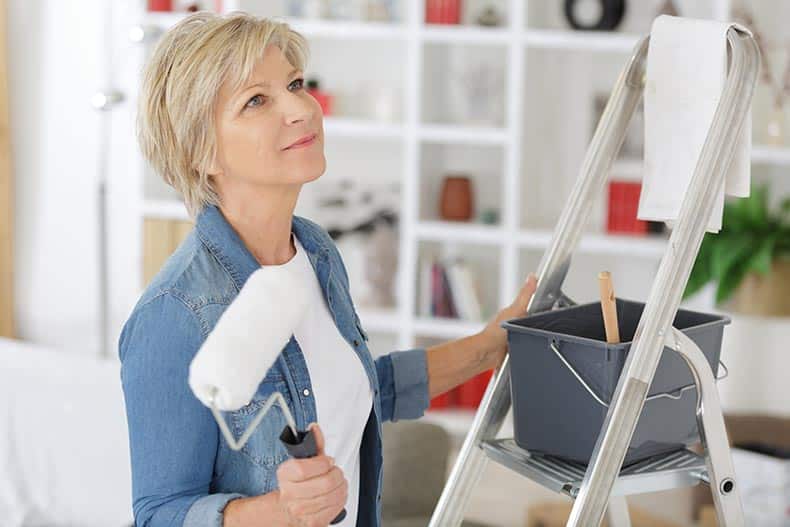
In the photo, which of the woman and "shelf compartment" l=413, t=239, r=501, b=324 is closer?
the woman

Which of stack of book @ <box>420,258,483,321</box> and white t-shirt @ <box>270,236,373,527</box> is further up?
white t-shirt @ <box>270,236,373,527</box>

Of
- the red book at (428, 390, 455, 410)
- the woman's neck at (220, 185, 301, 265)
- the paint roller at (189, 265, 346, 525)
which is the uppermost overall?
the woman's neck at (220, 185, 301, 265)

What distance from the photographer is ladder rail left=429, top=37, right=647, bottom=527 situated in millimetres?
2053

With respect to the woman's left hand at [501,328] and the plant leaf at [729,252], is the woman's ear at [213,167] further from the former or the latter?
the plant leaf at [729,252]

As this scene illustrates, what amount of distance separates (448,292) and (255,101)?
10.0 feet

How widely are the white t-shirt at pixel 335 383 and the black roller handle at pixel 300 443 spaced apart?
0.29 m

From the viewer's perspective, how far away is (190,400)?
66.4 inches

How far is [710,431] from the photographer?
1.85 metres

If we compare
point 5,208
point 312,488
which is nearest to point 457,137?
point 5,208

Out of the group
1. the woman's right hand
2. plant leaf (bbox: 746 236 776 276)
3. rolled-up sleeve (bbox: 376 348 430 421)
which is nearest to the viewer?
the woman's right hand

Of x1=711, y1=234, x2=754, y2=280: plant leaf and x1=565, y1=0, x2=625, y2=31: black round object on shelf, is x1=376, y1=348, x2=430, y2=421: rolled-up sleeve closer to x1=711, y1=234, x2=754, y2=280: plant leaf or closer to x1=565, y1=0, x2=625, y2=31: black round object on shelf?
x1=711, y1=234, x2=754, y2=280: plant leaf

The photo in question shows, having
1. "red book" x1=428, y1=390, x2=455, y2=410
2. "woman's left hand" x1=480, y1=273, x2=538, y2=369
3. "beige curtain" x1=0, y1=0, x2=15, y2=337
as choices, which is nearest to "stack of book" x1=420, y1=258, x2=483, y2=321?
"red book" x1=428, y1=390, x2=455, y2=410

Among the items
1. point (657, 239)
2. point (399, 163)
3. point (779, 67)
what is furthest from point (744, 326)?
point (399, 163)

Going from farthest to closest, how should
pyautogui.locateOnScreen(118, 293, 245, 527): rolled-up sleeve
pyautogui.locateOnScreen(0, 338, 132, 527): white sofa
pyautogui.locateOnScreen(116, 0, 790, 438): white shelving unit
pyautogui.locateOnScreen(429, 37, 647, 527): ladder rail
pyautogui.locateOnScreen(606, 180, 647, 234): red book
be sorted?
1. pyautogui.locateOnScreen(606, 180, 647, 234): red book
2. pyautogui.locateOnScreen(116, 0, 790, 438): white shelving unit
3. pyautogui.locateOnScreen(0, 338, 132, 527): white sofa
4. pyautogui.locateOnScreen(429, 37, 647, 527): ladder rail
5. pyautogui.locateOnScreen(118, 293, 245, 527): rolled-up sleeve
